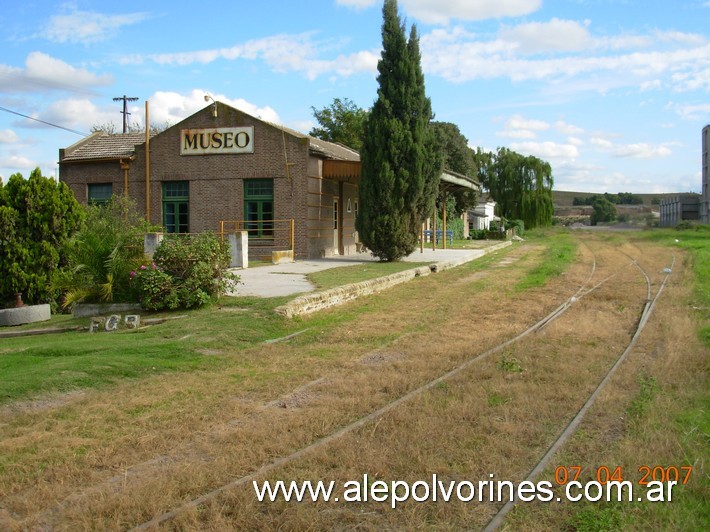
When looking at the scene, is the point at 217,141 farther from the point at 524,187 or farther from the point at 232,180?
the point at 524,187

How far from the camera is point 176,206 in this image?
28047mm

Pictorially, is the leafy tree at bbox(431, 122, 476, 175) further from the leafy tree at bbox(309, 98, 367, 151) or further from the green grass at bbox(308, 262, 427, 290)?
the green grass at bbox(308, 262, 427, 290)

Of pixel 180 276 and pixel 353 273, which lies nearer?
pixel 180 276

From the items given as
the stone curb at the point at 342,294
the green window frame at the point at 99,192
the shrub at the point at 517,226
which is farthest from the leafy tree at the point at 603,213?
the stone curb at the point at 342,294

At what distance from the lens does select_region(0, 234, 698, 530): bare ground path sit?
4.17m

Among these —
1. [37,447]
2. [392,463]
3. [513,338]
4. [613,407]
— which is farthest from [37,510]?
[513,338]

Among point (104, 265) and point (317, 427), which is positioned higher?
point (104, 265)

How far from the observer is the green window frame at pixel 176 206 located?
27859 millimetres

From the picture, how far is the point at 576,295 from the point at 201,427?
1093 centimetres

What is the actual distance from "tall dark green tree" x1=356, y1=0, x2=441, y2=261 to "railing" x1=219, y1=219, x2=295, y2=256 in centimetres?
359

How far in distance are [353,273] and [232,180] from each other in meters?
10.1

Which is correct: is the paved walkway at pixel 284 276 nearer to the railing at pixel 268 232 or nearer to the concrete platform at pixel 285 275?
the concrete platform at pixel 285 275

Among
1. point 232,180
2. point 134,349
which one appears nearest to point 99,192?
point 232,180

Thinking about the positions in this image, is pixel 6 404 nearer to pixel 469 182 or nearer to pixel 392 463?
pixel 392 463
